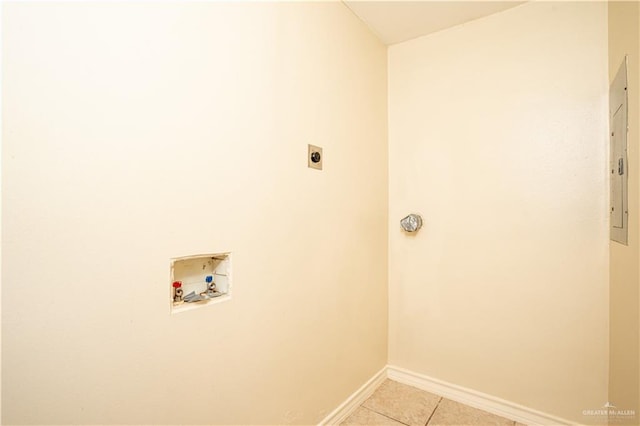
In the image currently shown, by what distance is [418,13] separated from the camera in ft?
5.81

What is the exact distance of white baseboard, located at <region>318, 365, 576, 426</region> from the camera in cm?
161

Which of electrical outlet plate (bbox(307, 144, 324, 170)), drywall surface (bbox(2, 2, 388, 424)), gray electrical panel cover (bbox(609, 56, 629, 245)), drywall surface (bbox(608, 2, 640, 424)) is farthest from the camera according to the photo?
electrical outlet plate (bbox(307, 144, 324, 170))

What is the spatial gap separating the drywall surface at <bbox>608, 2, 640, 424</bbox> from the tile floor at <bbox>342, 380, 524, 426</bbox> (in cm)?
64

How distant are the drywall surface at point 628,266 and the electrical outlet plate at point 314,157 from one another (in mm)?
1183

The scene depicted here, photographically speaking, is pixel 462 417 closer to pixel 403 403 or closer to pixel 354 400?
pixel 403 403

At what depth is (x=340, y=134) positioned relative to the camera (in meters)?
1.67

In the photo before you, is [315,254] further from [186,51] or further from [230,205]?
[186,51]

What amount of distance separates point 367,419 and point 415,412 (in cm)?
28

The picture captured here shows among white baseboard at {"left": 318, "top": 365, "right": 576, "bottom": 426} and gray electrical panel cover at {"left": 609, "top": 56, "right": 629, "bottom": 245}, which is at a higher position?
gray electrical panel cover at {"left": 609, "top": 56, "right": 629, "bottom": 245}

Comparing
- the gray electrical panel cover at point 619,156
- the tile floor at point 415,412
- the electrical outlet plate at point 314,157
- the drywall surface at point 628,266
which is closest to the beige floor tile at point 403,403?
the tile floor at point 415,412

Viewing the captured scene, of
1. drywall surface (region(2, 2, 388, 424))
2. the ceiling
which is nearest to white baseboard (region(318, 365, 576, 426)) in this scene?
drywall surface (region(2, 2, 388, 424))

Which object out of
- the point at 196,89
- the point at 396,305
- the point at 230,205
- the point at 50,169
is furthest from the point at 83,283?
the point at 396,305

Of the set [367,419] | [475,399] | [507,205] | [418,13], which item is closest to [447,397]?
[475,399]

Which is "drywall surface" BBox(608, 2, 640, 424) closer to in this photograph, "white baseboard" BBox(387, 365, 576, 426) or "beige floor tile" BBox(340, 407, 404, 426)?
"white baseboard" BBox(387, 365, 576, 426)
